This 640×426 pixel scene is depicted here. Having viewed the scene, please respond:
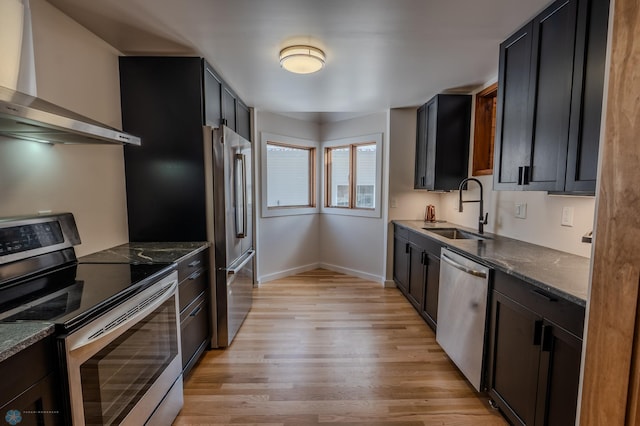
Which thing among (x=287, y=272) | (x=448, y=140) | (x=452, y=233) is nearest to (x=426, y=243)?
(x=452, y=233)

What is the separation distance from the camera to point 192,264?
78.7 inches

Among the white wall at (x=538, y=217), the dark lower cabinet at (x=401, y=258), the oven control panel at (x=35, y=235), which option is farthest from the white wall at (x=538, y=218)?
the oven control panel at (x=35, y=235)

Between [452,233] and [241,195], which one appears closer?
[241,195]

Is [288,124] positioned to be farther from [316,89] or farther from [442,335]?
A: [442,335]

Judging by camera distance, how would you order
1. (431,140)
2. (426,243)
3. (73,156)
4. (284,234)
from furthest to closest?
(284,234)
(431,140)
(426,243)
(73,156)

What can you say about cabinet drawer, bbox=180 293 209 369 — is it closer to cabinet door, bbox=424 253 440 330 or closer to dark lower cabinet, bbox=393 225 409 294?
cabinet door, bbox=424 253 440 330

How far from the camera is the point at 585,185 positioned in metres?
1.37

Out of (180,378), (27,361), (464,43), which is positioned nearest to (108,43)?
(27,361)

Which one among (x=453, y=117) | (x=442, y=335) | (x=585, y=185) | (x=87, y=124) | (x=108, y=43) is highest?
(x=108, y=43)

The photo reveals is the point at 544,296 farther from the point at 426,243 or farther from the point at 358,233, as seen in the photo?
the point at 358,233

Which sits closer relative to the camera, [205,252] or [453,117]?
[205,252]

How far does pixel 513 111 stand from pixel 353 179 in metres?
2.56

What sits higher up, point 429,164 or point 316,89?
point 316,89

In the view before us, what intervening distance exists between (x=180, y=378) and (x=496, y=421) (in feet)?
6.27
